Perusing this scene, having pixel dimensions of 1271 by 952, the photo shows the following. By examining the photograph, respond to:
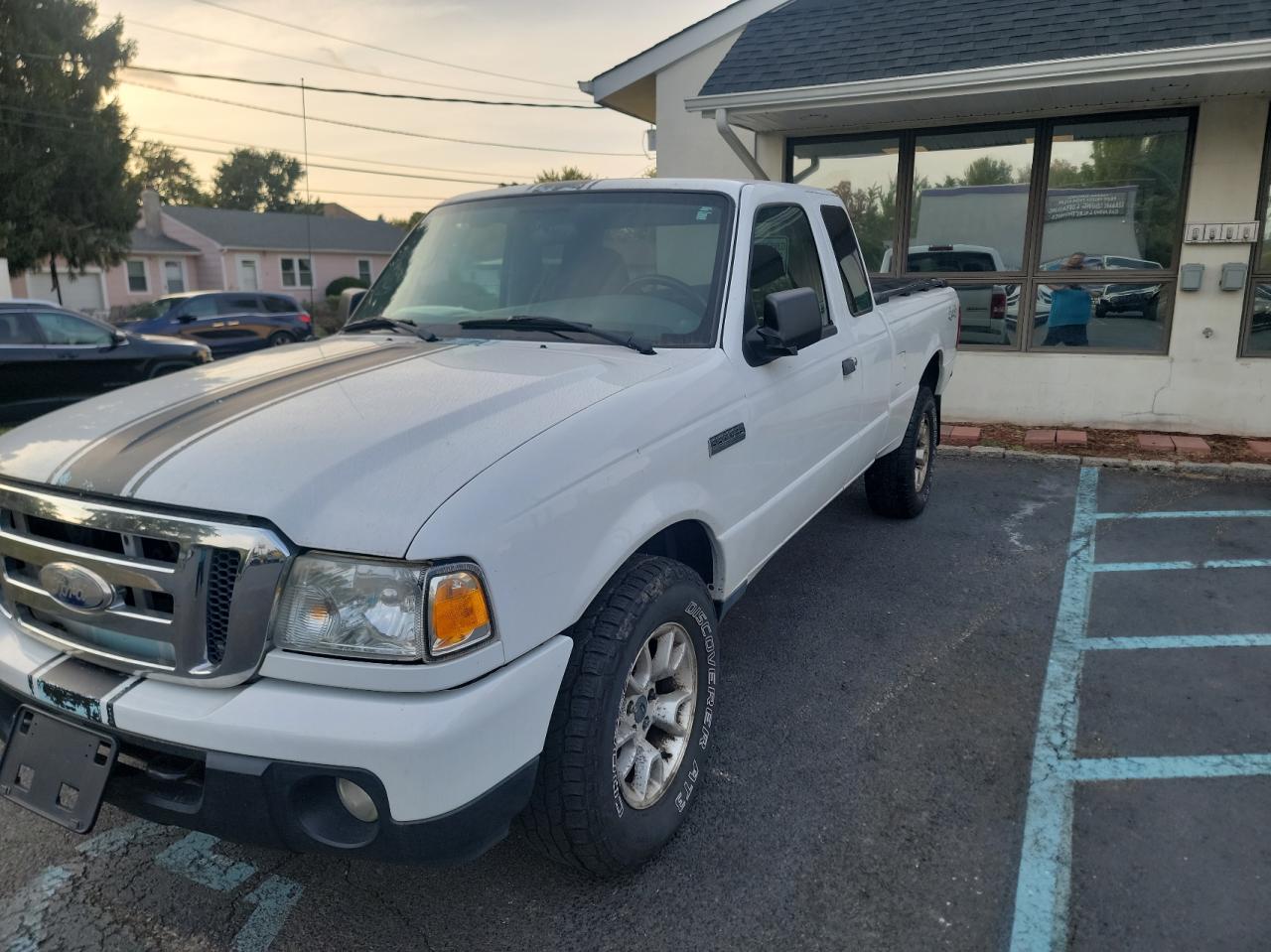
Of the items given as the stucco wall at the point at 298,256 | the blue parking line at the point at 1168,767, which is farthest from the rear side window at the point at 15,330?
the stucco wall at the point at 298,256

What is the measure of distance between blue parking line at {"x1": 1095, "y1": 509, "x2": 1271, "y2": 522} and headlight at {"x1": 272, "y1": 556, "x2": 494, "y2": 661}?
211 inches

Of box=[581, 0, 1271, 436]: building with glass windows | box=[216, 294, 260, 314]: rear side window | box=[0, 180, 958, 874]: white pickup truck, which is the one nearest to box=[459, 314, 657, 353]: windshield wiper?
box=[0, 180, 958, 874]: white pickup truck

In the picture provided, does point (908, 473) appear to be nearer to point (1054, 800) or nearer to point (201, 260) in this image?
point (1054, 800)

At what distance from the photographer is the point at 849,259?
4703mm

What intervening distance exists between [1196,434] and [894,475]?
4.15m

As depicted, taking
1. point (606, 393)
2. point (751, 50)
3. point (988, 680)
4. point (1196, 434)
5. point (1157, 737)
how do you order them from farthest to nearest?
1. point (751, 50)
2. point (1196, 434)
3. point (988, 680)
4. point (1157, 737)
5. point (606, 393)

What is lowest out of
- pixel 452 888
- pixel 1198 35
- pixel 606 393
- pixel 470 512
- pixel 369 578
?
pixel 452 888

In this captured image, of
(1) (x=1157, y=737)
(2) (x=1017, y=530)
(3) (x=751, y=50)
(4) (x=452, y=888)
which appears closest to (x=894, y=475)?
(2) (x=1017, y=530)

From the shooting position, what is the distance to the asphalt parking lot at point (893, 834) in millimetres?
2498

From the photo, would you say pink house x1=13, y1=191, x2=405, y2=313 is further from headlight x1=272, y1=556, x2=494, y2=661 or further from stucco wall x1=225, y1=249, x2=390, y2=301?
headlight x1=272, y1=556, x2=494, y2=661

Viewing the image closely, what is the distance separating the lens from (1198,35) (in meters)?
7.09

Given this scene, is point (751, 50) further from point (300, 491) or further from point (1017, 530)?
point (300, 491)

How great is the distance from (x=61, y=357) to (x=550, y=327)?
9.90m

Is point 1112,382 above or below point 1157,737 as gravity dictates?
above
